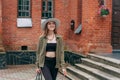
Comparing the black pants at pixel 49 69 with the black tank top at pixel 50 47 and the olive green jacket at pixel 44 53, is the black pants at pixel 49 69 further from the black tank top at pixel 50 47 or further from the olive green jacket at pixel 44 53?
the black tank top at pixel 50 47

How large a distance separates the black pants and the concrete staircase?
9.09 ft

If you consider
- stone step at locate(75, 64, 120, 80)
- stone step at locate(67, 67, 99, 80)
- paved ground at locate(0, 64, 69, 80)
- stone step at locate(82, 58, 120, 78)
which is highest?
stone step at locate(82, 58, 120, 78)

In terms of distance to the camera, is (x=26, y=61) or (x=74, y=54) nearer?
(x=74, y=54)

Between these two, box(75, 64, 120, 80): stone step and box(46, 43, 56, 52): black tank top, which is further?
box(75, 64, 120, 80): stone step

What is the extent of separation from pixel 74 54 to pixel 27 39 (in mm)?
2799

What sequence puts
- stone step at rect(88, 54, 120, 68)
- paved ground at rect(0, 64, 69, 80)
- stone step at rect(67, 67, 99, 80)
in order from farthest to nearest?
paved ground at rect(0, 64, 69, 80) < stone step at rect(67, 67, 99, 80) < stone step at rect(88, 54, 120, 68)

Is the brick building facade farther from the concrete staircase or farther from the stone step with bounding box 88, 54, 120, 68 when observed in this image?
the concrete staircase

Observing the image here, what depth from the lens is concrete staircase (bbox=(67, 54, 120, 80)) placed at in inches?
377

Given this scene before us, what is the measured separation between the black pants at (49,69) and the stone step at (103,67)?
2.86 meters

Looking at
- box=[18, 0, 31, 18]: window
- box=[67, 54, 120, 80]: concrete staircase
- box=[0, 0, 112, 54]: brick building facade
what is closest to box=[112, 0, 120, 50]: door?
box=[0, 0, 112, 54]: brick building facade

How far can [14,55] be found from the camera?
1448cm

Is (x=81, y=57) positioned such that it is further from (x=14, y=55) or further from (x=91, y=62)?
(x=14, y=55)

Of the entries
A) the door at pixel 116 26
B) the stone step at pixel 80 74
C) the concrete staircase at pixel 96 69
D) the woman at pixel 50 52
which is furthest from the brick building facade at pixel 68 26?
the woman at pixel 50 52

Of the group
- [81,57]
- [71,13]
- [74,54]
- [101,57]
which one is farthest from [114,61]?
[71,13]
